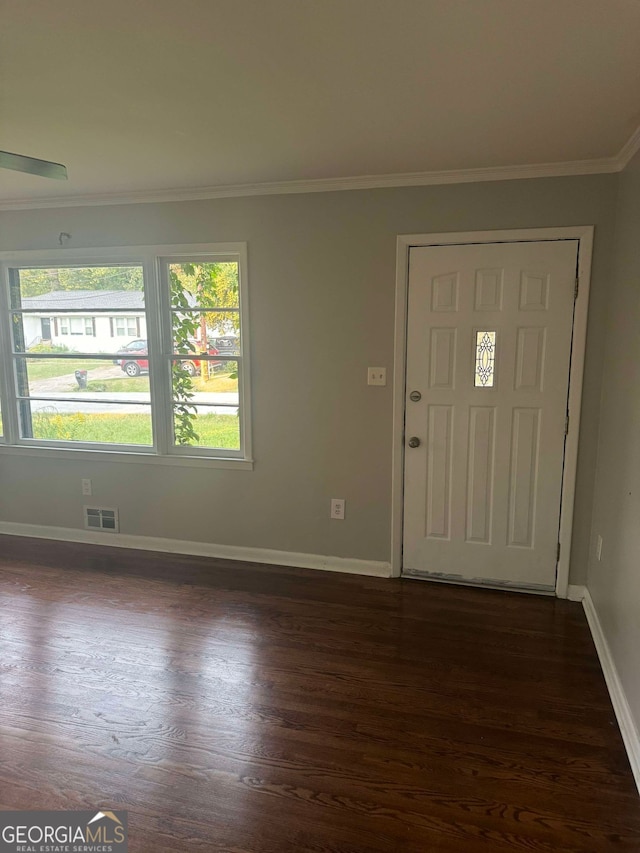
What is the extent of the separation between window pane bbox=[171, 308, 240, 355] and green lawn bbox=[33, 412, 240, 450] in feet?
1.50

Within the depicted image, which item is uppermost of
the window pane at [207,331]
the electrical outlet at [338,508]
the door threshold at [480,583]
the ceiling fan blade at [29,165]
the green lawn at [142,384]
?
the ceiling fan blade at [29,165]

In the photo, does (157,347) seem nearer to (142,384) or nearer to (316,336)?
(142,384)

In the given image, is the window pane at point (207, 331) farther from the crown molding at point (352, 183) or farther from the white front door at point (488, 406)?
the white front door at point (488, 406)

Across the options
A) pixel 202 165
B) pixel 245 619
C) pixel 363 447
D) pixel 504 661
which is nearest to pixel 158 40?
pixel 202 165

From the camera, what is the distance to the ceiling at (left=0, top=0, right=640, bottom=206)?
1493 millimetres

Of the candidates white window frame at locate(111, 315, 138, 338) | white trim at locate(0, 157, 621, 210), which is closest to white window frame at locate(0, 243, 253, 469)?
white window frame at locate(111, 315, 138, 338)

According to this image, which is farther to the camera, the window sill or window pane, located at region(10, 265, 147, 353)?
window pane, located at region(10, 265, 147, 353)

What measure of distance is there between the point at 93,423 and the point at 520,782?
11.0ft

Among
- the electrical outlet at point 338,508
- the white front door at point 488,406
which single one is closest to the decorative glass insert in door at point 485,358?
the white front door at point 488,406

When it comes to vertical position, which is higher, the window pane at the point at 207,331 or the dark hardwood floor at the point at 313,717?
the window pane at the point at 207,331

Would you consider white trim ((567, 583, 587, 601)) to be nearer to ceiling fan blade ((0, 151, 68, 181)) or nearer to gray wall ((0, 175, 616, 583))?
gray wall ((0, 175, 616, 583))

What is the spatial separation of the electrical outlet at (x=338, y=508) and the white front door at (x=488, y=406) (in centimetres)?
40

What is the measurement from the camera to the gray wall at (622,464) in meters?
2.13

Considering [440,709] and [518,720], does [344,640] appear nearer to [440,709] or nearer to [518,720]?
[440,709]
